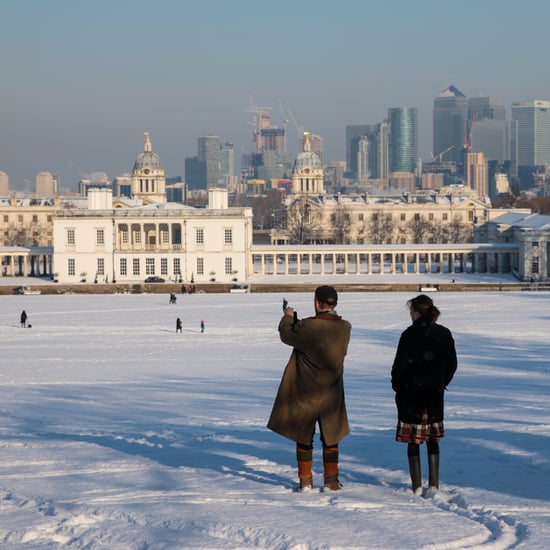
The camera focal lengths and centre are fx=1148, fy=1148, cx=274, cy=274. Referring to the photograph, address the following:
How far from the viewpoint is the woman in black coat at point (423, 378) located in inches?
340

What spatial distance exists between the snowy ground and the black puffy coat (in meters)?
0.62

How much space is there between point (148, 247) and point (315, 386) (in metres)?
67.4

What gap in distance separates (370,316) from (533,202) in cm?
11379

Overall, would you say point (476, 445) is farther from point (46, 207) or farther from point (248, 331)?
point (46, 207)

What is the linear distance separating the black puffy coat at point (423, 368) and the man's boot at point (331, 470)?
25.1 inches

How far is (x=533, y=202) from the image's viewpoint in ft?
498

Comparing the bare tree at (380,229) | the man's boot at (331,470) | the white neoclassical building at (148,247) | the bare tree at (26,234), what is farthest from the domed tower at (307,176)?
the man's boot at (331,470)

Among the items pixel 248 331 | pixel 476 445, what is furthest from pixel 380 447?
pixel 248 331

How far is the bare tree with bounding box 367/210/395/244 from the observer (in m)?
98.5

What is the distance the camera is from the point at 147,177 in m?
113

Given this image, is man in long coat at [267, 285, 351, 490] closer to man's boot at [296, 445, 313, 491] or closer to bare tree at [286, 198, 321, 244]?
man's boot at [296, 445, 313, 491]

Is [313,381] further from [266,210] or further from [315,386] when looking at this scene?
[266,210]

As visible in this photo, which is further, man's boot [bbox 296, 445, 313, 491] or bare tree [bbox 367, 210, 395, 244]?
bare tree [bbox 367, 210, 395, 244]

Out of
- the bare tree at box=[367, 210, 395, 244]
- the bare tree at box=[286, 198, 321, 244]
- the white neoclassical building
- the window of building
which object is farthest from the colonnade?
the bare tree at box=[367, 210, 395, 244]
